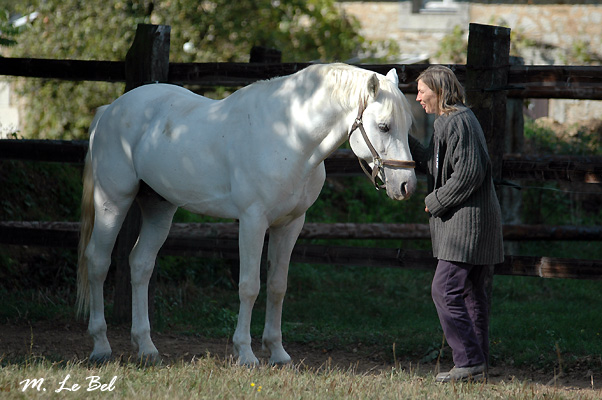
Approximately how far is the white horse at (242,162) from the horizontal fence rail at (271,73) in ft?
2.45

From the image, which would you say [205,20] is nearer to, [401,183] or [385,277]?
[385,277]

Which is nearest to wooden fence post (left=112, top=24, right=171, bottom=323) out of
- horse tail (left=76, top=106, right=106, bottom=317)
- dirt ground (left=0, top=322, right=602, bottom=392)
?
dirt ground (left=0, top=322, right=602, bottom=392)

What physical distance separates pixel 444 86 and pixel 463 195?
61 cm

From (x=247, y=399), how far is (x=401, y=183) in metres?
1.33

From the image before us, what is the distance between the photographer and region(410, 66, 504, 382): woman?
3850 millimetres

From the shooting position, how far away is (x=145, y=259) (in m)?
4.77

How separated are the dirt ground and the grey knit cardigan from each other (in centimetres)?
86

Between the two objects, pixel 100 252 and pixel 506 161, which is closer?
pixel 100 252

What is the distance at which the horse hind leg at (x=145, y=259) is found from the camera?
465cm

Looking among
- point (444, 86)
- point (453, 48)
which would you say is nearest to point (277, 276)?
point (444, 86)

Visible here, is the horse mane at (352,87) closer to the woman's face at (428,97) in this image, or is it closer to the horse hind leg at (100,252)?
the woman's face at (428,97)

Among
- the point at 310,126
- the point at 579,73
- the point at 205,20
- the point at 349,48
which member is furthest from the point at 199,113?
the point at 349,48

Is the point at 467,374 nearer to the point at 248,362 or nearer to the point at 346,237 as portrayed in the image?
the point at 248,362

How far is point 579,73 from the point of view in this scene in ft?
15.7
